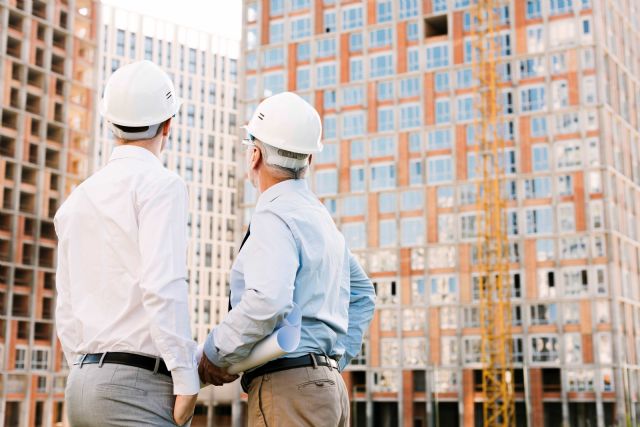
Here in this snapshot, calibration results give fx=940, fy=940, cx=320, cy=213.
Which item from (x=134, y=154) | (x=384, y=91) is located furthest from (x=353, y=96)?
(x=134, y=154)

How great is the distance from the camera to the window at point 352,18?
268 feet

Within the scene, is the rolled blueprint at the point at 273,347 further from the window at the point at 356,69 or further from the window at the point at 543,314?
the window at the point at 356,69

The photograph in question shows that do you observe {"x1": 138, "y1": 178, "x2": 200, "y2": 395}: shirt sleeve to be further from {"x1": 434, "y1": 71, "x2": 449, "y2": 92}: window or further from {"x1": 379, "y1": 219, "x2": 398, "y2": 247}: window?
{"x1": 434, "y1": 71, "x2": 449, "y2": 92}: window

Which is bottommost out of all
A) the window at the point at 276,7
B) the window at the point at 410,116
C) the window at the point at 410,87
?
the window at the point at 410,116

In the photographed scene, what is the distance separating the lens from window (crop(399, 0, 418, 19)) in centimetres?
7944

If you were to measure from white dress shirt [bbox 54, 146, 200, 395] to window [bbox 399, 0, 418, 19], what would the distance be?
3050 inches

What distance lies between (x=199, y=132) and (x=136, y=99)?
392 ft

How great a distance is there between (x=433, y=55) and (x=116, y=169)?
75415 millimetres

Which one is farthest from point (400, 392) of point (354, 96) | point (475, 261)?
point (354, 96)

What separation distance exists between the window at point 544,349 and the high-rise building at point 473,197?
9 cm

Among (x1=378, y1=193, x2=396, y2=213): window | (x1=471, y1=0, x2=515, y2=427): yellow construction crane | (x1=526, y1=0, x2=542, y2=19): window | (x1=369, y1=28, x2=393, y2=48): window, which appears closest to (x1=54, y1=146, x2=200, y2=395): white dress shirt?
(x1=471, y1=0, x2=515, y2=427): yellow construction crane

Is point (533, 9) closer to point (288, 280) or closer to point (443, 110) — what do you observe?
point (443, 110)

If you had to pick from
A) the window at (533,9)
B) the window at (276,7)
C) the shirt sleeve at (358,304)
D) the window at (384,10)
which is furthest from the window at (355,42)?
the shirt sleeve at (358,304)

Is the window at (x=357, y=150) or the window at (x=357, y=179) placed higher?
the window at (x=357, y=150)
